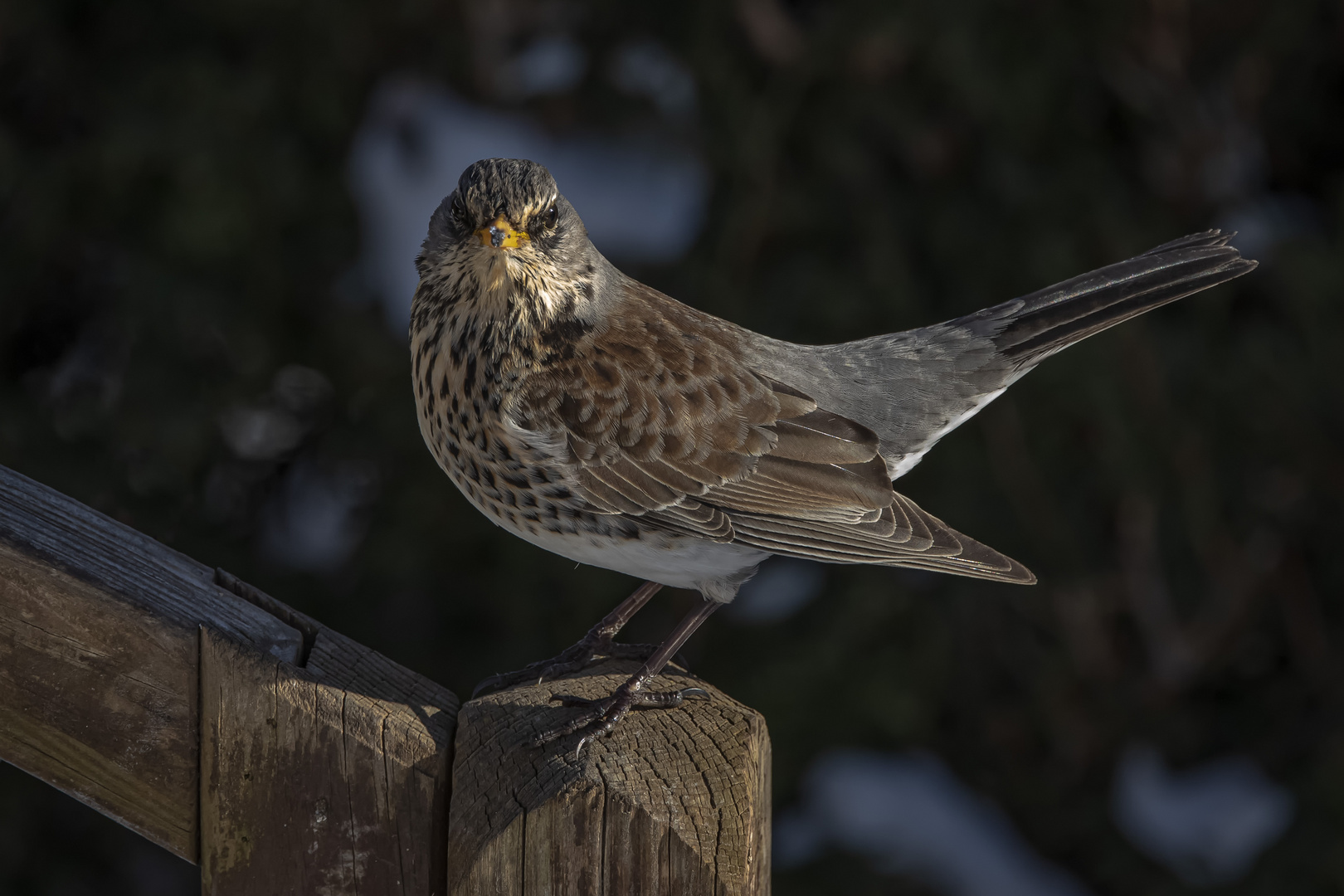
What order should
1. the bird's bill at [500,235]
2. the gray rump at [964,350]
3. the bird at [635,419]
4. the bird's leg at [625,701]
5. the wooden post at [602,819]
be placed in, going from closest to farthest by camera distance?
1. the wooden post at [602,819]
2. the bird's leg at [625,701]
3. the bird's bill at [500,235]
4. the bird at [635,419]
5. the gray rump at [964,350]

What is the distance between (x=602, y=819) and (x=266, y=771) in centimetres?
48

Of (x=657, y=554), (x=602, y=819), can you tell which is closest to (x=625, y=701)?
(x=657, y=554)

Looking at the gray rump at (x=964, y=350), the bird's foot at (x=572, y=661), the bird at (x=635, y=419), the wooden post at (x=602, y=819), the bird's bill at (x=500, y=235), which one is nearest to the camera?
the wooden post at (x=602, y=819)

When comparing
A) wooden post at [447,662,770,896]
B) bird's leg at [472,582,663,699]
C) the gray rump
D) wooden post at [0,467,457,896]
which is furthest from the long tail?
wooden post at [0,467,457,896]

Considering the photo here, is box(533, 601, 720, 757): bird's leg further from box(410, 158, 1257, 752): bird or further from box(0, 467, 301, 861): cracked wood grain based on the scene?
box(0, 467, 301, 861): cracked wood grain

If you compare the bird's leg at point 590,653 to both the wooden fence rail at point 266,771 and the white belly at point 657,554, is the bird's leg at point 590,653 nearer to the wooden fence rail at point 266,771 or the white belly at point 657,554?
the white belly at point 657,554

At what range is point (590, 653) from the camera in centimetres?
292

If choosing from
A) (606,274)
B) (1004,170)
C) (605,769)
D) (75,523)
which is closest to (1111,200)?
(1004,170)

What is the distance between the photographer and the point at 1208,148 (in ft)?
13.0

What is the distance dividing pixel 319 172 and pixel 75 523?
6.62 feet

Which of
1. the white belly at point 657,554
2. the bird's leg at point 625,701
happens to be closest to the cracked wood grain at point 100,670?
the bird's leg at point 625,701

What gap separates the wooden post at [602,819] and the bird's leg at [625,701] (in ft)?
0.25

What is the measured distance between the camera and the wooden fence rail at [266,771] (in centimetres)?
177

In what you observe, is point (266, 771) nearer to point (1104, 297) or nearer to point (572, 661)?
point (572, 661)
